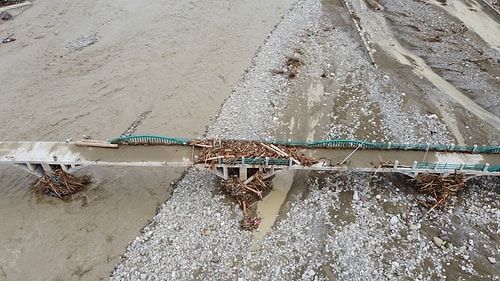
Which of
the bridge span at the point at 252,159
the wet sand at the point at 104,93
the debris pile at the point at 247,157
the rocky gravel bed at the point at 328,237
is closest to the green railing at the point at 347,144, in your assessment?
the bridge span at the point at 252,159

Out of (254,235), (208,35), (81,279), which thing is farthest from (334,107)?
(81,279)

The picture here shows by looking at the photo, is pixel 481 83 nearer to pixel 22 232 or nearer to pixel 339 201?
pixel 339 201

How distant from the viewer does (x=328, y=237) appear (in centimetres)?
1664

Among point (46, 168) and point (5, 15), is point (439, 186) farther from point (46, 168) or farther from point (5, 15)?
point (5, 15)

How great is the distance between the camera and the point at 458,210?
17656 millimetres

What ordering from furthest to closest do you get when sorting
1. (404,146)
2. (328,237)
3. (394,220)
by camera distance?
(404,146) → (394,220) → (328,237)

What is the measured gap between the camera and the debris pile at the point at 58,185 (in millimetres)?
18203

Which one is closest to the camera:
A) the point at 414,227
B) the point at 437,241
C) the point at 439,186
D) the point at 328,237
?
the point at 437,241

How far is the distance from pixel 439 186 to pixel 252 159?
345 inches

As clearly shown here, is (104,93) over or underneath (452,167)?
underneath

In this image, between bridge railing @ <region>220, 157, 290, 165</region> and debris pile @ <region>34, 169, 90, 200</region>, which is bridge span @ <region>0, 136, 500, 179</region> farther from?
debris pile @ <region>34, 169, 90, 200</region>

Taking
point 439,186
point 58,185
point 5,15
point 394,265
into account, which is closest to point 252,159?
point 394,265

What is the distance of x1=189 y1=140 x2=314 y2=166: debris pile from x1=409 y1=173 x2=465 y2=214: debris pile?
213 inches

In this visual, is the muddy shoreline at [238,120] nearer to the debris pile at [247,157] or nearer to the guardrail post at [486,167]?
the debris pile at [247,157]
